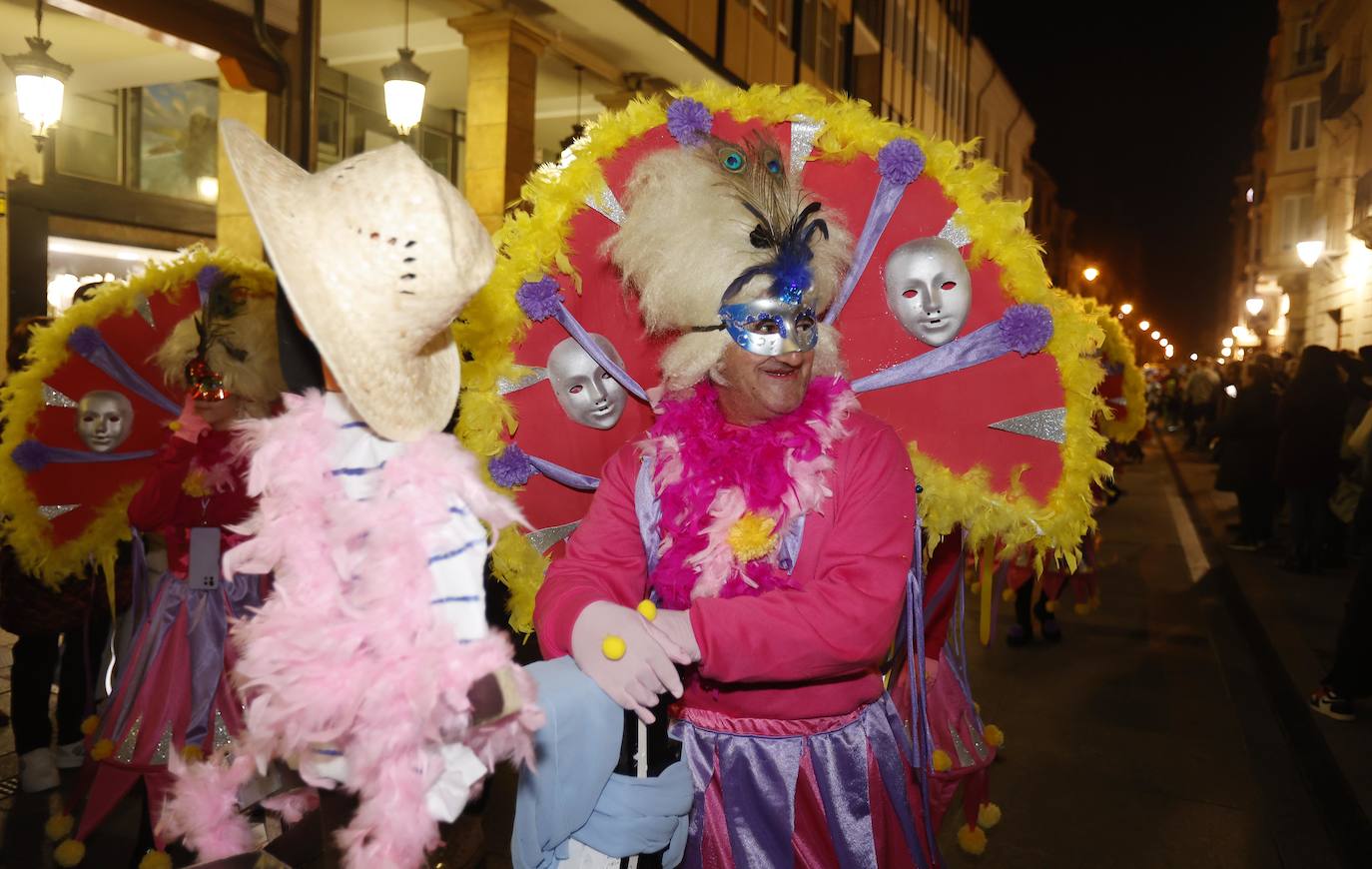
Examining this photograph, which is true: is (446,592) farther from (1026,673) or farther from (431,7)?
(431,7)

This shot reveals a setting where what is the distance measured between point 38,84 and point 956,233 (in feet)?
21.0

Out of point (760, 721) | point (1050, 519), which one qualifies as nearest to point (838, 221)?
point (1050, 519)

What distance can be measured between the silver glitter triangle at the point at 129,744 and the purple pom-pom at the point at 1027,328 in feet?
11.1

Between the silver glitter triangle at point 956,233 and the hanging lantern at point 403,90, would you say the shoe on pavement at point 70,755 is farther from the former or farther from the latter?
the silver glitter triangle at point 956,233

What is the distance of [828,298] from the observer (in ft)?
7.91

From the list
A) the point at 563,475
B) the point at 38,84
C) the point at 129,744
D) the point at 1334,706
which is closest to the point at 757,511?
the point at 563,475

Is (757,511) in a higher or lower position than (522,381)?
lower

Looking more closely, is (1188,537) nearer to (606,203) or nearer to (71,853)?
(606,203)

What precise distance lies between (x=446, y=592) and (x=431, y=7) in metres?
7.98

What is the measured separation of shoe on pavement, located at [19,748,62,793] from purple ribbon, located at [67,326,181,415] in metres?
1.70

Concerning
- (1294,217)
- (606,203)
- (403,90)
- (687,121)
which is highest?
(1294,217)

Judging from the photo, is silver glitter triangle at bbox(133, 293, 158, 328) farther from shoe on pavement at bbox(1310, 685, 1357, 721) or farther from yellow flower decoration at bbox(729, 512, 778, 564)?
shoe on pavement at bbox(1310, 685, 1357, 721)

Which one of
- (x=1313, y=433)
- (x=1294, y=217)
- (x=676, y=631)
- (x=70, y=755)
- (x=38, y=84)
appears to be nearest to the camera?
(x=676, y=631)

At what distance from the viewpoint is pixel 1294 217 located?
30125 millimetres
